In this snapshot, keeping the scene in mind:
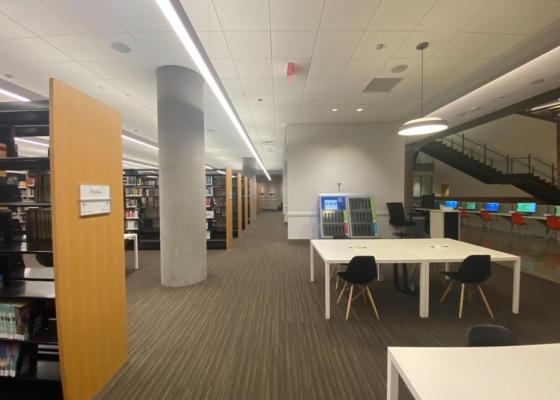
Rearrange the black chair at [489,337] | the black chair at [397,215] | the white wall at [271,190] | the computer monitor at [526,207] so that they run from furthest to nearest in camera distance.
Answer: the white wall at [271,190] → the computer monitor at [526,207] → the black chair at [397,215] → the black chair at [489,337]

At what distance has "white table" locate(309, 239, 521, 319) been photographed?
10.00 feet

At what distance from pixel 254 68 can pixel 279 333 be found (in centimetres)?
412

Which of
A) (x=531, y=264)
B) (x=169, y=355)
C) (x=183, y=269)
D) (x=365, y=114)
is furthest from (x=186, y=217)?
(x=531, y=264)

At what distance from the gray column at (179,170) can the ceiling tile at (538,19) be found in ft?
15.9

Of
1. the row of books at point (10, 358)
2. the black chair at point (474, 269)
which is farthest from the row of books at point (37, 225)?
the black chair at point (474, 269)

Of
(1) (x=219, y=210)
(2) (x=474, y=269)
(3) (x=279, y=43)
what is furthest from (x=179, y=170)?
(2) (x=474, y=269)

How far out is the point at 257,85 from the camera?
4.72 m

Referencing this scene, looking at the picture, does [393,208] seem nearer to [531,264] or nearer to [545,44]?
[531,264]

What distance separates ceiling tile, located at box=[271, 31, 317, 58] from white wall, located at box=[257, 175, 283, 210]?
1971cm

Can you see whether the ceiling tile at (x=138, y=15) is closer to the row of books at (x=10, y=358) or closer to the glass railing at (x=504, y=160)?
the row of books at (x=10, y=358)

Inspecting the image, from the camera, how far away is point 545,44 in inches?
135

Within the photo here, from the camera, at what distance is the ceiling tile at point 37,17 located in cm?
270

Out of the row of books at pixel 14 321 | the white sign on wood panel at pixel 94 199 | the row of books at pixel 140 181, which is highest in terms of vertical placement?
the row of books at pixel 140 181

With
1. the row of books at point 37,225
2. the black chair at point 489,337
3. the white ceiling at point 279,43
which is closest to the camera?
the black chair at point 489,337
